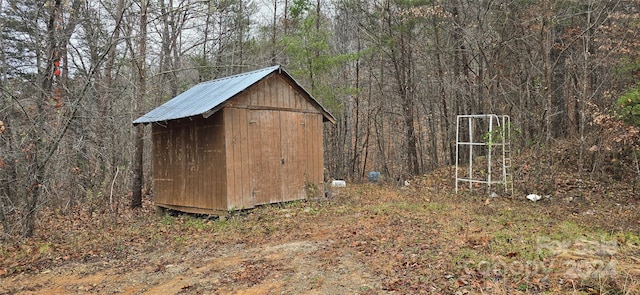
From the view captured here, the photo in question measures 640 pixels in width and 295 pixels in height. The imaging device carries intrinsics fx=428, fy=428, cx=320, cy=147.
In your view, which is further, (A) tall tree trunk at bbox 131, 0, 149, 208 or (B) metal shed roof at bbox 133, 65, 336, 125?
(A) tall tree trunk at bbox 131, 0, 149, 208

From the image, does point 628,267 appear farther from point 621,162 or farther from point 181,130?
point 181,130

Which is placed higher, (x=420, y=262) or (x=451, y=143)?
(x=451, y=143)

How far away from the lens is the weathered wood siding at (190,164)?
31.2 feet

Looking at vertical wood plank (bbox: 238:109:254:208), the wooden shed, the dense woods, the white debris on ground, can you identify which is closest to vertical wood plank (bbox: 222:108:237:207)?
the wooden shed

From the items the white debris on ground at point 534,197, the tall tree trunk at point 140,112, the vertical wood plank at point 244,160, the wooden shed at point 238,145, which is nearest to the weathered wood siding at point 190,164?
the wooden shed at point 238,145

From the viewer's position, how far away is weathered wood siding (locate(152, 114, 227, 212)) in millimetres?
9523

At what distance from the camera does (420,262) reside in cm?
527

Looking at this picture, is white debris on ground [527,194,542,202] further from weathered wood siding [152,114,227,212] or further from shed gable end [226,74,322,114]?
weathered wood siding [152,114,227,212]

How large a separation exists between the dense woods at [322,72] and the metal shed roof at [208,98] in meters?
0.87

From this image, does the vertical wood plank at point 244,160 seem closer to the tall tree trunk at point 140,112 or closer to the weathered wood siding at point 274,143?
the weathered wood siding at point 274,143

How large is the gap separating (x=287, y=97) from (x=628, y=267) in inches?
308

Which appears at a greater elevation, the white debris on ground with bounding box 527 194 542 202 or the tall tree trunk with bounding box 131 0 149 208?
the tall tree trunk with bounding box 131 0 149 208

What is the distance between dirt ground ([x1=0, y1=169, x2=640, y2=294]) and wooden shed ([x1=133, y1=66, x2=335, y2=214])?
1.97ft

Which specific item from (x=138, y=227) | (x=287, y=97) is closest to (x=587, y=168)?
(x=287, y=97)
